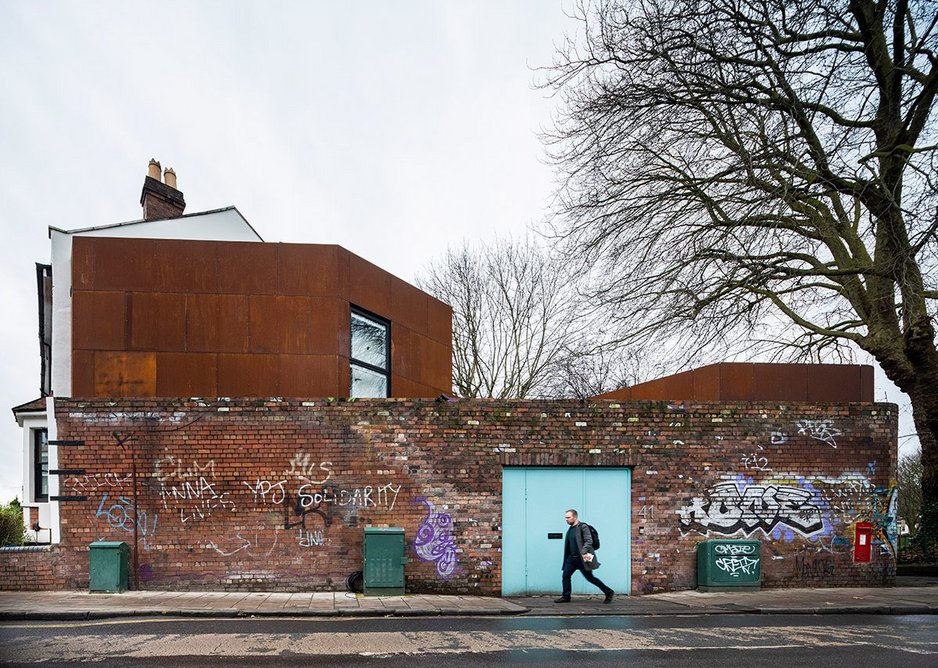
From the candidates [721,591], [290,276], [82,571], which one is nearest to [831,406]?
[721,591]

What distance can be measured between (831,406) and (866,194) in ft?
15.9

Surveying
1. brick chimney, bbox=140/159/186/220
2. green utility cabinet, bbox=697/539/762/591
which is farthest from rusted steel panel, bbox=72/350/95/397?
green utility cabinet, bbox=697/539/762/591

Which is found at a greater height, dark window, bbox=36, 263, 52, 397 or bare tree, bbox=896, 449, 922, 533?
dark window, bbox=36, 263, 52, 397

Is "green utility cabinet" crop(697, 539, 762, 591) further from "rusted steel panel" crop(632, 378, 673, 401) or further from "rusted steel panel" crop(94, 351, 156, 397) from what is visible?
"rusted steel panel" crop(94, 351, 156, 397)

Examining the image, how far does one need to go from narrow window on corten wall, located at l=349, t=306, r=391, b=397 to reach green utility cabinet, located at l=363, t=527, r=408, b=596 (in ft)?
11.1

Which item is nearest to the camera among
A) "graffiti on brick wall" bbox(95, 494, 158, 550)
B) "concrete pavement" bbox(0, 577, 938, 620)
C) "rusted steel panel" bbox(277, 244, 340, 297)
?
"concrete pavement" bbox(0, 577, 938, 620)

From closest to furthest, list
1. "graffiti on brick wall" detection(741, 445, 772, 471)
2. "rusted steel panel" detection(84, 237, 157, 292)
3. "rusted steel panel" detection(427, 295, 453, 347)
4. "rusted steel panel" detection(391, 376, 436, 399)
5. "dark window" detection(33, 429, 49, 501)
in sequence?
"rusted steel panel" detection(84, 237, 157, 292)
"graffiti on brick wall" detection(741, 445, 772, 471)
"rusted steel panel" detection(391, 376, 436, 399)
"rusted steel panel" detection(427, 295, 453, 347)
"dark window" detection(33, 429, 49, 501)

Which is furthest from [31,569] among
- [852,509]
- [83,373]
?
[852,509]

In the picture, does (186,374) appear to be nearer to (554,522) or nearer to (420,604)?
(420,604)

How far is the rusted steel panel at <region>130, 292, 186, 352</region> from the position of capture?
13289 mm

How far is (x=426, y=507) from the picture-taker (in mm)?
12867

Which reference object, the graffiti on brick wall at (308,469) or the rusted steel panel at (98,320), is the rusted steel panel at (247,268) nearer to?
the rusted steel panel at (98,320)

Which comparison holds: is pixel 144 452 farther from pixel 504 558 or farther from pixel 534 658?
pixel 534 658

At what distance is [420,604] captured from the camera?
11.4 metres
